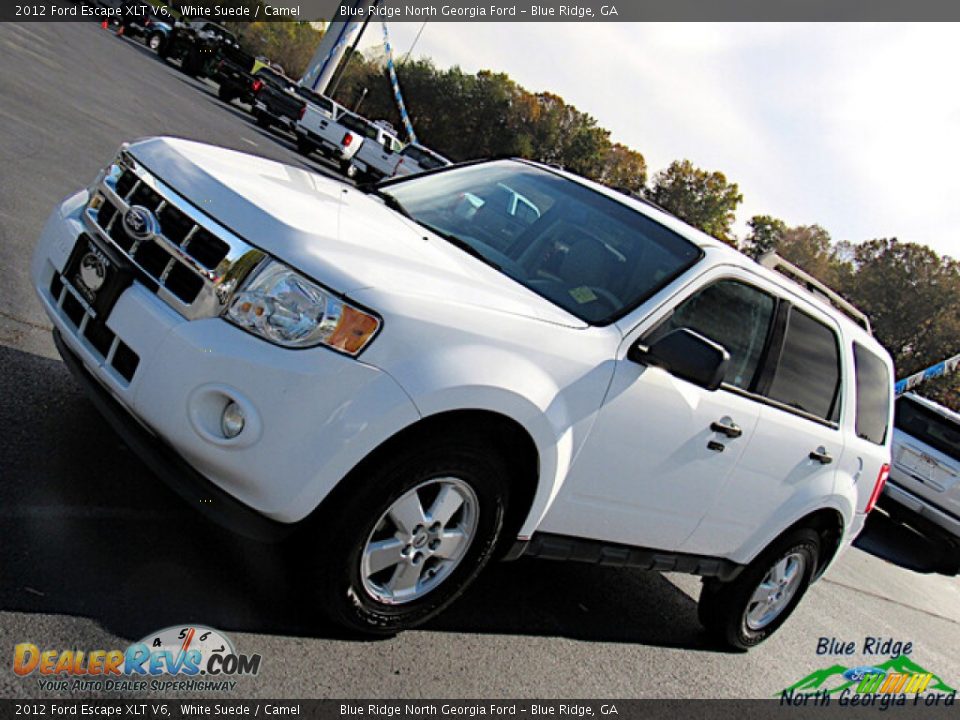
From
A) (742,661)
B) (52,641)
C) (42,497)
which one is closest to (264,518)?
(52,641)

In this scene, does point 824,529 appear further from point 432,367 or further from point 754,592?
point 432,367

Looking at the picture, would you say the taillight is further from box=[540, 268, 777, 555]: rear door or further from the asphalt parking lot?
box=[540, 268, 777, 555]: rear door

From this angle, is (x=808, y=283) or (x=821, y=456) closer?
(x=821, y=456)

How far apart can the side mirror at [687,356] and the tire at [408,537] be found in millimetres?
780

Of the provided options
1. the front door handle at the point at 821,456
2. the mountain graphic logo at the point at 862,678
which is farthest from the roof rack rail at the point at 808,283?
the mountain graphic logo at the point at 862,678

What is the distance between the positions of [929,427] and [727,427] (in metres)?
9.14

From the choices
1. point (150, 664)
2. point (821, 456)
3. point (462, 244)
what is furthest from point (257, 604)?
point (821, 456)

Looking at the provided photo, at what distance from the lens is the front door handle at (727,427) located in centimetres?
409

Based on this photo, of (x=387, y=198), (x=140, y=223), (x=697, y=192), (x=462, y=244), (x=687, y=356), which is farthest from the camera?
(x=697, y=192)

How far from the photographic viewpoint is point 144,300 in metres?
3.22

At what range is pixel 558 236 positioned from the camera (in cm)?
→ 423

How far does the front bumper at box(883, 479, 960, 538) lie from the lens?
36.6 ft

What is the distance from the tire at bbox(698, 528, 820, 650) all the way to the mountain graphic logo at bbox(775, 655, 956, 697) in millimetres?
350

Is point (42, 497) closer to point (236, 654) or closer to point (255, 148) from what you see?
point (236, 654)
